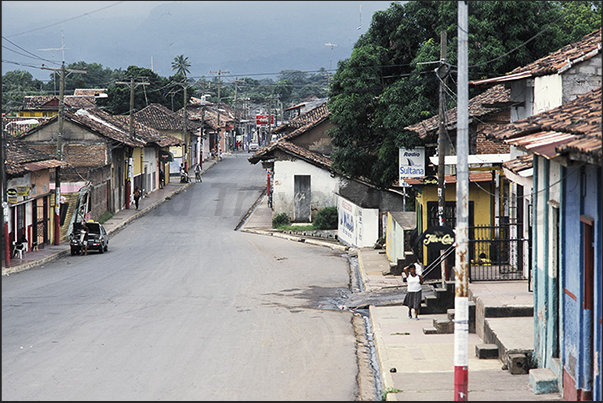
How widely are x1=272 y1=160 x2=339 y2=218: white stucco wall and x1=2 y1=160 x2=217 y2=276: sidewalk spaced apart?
31.0ft

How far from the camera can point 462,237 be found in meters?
9.93

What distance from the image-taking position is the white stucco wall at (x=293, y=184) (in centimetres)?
4250

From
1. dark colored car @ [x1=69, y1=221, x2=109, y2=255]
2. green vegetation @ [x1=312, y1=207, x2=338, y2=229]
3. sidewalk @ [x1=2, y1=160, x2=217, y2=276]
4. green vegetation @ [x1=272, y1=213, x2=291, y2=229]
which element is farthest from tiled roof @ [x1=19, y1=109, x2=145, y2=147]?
green vegetation @ [x1=312, y1=207, x2=338, y2=229]

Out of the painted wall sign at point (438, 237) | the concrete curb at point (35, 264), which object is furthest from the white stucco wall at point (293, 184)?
the painted wall sign at point (438, 237)

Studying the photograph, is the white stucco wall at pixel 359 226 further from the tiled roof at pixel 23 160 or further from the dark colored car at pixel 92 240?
the tiled roof at pixel 23 160

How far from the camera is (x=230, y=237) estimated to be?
37688mm

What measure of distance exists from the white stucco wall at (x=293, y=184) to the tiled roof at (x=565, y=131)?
1188 inches

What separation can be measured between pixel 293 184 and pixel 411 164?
59.3ft

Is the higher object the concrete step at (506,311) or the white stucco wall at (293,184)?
the white stucco wall at (293,184)

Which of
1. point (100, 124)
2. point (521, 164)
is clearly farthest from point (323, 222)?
point (521, 164)

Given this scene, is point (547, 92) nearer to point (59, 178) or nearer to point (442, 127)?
point (442, 127)

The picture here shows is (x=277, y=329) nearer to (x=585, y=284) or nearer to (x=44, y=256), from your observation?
(x=585, y=284)

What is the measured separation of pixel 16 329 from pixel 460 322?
9986 millimetres

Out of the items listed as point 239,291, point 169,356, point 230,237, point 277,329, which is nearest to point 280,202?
point 230,237
